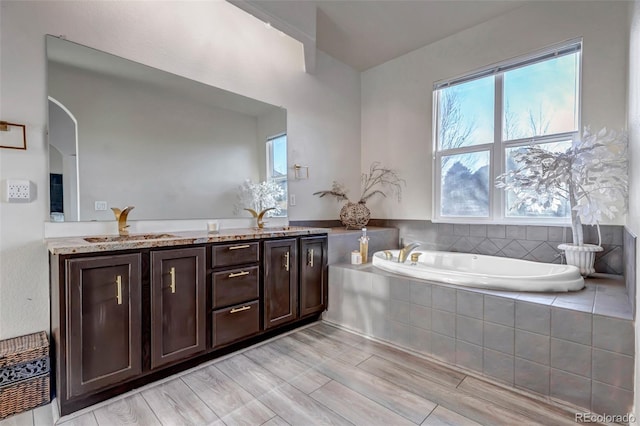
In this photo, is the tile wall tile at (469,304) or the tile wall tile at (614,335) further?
the tile wall tile at (469,304)

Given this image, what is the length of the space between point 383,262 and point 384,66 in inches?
105

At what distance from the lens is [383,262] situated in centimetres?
254

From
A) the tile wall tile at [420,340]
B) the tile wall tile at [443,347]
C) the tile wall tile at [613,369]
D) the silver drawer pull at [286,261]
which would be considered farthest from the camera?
the silver drawer pull at [286,261]

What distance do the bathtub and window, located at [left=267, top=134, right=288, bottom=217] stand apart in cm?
113

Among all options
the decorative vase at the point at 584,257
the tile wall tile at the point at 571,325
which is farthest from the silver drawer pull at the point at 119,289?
the decorative vase at the point at 584,257

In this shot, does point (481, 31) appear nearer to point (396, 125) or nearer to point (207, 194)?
point (396, 125)

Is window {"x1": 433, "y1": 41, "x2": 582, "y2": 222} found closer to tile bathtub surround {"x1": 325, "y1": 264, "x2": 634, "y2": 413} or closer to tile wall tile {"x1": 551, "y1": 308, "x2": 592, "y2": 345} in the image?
tile bathtub surround {"x1": 325, "y1": 264, "x2": 634, "y2": 413}

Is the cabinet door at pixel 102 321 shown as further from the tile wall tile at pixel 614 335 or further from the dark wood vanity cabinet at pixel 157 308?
the tile wall tile at pixel 614 335

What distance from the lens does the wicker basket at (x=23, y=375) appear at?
1451 millimetres

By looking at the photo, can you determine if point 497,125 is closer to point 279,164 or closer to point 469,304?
point 469,304

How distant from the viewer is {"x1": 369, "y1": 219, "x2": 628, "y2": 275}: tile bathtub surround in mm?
2322

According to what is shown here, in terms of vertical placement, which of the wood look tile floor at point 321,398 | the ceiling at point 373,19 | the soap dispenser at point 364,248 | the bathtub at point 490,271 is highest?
the ceiling at point 373,19

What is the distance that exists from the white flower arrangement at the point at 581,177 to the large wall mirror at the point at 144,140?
2.30m

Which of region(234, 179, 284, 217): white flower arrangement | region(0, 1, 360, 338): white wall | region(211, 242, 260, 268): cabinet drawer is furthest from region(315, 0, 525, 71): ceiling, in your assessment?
region(211, 242, 260, 268): cabinet drawer
